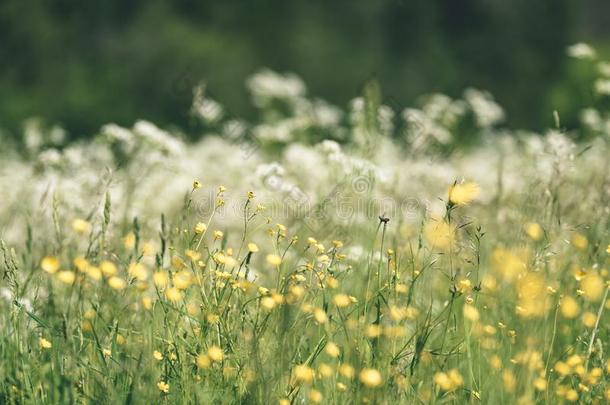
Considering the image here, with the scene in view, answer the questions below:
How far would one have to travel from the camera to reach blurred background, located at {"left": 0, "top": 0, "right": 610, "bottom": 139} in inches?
467

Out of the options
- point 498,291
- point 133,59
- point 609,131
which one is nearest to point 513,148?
point 609,131

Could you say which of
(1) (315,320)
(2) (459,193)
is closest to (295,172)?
(1) (315,320)

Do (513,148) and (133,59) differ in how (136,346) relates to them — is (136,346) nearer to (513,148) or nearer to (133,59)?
(513,148)

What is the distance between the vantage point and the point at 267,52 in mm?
13156

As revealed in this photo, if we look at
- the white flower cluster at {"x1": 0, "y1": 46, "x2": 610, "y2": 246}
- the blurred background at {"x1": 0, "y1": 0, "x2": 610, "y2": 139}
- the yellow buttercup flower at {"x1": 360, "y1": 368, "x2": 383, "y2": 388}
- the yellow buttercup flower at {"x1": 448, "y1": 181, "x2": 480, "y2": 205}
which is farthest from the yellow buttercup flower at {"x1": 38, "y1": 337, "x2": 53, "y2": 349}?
the blurred background at {"x1": 0, "y1": 0, "x2": 610, "y2": 139}

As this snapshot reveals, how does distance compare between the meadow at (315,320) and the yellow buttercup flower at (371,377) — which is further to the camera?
the meadow at (315,320)

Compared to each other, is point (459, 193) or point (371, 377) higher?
point (459, 193)

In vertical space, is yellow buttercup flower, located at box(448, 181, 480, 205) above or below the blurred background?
below

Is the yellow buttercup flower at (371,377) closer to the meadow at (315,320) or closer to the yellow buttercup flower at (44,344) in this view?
the meadow at (315,320)

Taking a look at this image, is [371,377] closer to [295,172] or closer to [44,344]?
[44,344]

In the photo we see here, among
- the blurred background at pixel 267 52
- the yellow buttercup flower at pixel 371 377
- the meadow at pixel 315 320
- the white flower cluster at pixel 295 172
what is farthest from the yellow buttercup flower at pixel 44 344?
the blurred background at pixel 267 52

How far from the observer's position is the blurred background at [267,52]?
11859 millimetres

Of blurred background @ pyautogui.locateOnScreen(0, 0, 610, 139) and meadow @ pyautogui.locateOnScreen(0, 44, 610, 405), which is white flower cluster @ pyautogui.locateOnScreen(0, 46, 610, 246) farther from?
blurred background @ pyautogui.locateOnScreen(0, 0, 610, 139)

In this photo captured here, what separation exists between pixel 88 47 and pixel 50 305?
1150 centimetres
